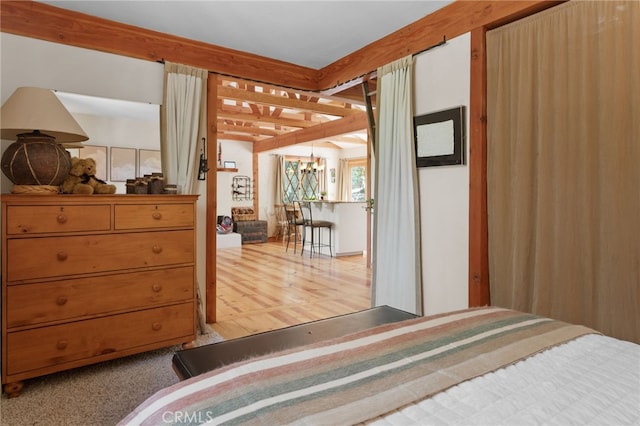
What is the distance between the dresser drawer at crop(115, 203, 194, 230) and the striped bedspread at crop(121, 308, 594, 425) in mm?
1697

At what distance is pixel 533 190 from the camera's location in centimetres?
218

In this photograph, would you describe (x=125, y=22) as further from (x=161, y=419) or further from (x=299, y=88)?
(x=161, y=419)

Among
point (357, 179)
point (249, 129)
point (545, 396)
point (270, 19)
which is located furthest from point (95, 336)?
point (357, 179)

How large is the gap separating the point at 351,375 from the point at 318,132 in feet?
23.5

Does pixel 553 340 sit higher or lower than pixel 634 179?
lower

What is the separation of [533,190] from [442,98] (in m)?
0.95

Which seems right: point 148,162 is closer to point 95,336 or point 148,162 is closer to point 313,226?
point 95,336

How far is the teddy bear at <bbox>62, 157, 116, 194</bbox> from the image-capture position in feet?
7.23

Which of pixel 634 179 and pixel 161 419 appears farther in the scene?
pixel 634 179

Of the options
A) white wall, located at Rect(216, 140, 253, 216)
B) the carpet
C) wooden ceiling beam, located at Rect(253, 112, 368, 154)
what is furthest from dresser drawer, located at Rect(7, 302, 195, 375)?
white wall, located at Rect(216, 140, 253, 216)

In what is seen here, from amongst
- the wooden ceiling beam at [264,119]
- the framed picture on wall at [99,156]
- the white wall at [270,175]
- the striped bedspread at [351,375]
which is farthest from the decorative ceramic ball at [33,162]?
the white wall at [270,175]

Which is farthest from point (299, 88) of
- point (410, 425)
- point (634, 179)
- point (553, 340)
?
point (410, 425)

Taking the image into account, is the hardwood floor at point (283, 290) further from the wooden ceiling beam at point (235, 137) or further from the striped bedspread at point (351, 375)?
the wooden ceiling beam at point (235, 137)

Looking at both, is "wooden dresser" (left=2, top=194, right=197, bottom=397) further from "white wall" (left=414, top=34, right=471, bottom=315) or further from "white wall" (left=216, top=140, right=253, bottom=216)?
"white wall" (left=216, top=140, right=253, bottom=216)
